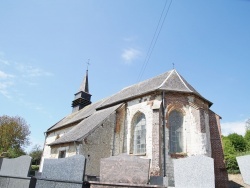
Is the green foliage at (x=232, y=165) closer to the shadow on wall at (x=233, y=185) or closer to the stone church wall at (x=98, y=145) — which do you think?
the shadow on wall at (x=233, y=185)

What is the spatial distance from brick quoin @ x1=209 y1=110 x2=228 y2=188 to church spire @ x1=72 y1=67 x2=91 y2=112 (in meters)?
16.5

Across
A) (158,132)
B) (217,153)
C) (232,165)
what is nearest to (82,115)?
(158,132)

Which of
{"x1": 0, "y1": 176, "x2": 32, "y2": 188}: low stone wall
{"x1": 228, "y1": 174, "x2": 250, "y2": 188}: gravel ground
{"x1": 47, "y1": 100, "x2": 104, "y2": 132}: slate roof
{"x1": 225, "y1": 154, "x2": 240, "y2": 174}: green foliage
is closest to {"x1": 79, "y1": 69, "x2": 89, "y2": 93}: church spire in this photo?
{"x1": 47, "y1": 100, "x2": 104, "y2": 132}: slate roof

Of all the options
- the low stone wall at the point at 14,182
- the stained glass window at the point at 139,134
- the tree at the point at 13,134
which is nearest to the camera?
the low stone wall at the point at 14,182

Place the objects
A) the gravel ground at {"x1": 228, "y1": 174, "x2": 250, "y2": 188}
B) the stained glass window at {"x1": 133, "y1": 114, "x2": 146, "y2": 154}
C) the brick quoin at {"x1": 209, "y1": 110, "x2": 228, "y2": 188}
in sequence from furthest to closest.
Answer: the gravel ground at {"x1": 228, "y1": 174, "x2": 250, "y2": 188} → the stained glass window at {"x1": 133, "y1": 114, "x2": 146, "y2": 154} → the brick quoin at {"x1": 209, "y1": 110, "x2": 228, "y2": 188}

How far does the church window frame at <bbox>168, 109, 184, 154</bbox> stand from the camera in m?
12.7

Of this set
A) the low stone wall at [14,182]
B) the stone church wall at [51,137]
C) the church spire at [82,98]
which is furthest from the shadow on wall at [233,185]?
the church spire at [82,98]

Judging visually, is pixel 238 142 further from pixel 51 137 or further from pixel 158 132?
pixel 51 137

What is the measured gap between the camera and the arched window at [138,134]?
1327cm

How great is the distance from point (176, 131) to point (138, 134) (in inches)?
95.5

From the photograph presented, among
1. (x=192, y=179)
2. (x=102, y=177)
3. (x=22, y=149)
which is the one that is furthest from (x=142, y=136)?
(x=22, y=149)

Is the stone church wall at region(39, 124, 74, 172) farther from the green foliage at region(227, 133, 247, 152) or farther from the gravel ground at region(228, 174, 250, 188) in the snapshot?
the green foliage at region(227, 133, 247, 152)

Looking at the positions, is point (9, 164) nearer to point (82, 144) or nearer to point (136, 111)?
point (82, 144)

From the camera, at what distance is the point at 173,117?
1345 cm
